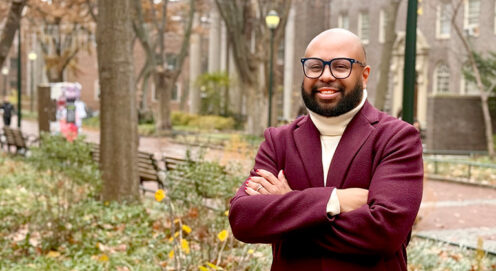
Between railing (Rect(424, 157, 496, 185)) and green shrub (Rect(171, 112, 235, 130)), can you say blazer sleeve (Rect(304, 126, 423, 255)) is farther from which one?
green shrub (Rect(171, 112, 235, 130))

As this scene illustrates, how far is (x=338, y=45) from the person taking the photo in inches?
107

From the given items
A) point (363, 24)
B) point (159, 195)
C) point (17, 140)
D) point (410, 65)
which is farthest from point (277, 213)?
point (363, 24)

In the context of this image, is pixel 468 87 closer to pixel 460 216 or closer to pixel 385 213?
pixel 460 216

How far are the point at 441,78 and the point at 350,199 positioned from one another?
1311 inches

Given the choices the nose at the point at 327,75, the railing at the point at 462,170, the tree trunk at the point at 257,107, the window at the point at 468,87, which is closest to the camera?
the nose at the point at 327,75

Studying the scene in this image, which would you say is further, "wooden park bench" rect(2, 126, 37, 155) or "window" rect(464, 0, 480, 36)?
"window" rect(464, 0, 480, 36)

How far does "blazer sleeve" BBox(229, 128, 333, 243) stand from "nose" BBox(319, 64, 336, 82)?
1.37 ft

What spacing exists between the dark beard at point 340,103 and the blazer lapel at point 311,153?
13 centimetres

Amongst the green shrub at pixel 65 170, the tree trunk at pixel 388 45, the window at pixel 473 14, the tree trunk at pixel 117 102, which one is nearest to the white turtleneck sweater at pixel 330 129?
the green shrub at pixel 65 170

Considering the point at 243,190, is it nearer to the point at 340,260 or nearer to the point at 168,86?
the point at 340,260

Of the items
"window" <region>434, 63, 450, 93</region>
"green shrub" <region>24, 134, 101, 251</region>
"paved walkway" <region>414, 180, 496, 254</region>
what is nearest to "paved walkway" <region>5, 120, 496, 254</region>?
"paved walkway" <region>414, 180, 496, 254</region>

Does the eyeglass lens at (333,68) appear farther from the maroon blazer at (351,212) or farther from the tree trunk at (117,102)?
the tree trunk at (117,102)

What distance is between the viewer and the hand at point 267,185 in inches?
109

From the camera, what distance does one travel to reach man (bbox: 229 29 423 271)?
2.59 metres
